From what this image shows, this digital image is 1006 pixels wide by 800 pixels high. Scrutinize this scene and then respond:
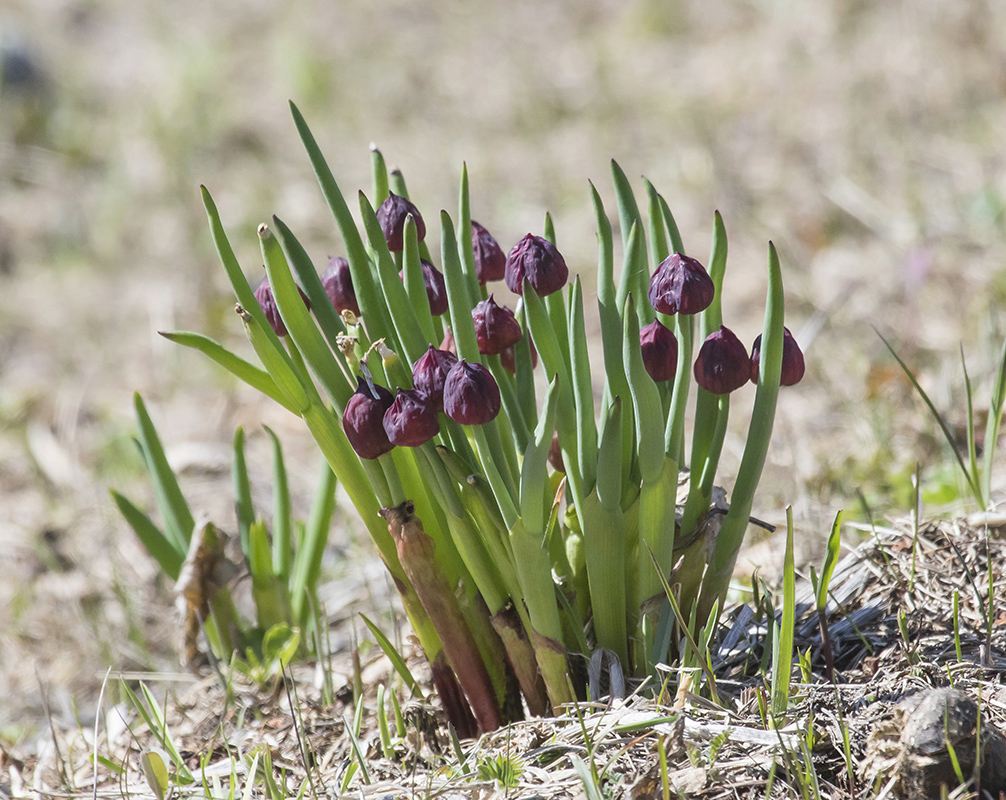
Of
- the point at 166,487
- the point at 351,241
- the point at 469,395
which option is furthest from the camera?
the point at 166,487

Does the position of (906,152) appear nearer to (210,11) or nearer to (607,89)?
(607,89)

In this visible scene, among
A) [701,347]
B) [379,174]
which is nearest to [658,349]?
[701,347]

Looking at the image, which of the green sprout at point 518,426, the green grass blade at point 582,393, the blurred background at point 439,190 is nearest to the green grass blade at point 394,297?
the green sprout at point 518,426

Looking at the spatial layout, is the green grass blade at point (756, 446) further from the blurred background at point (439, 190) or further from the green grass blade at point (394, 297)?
the blurred background at point (439, 190)

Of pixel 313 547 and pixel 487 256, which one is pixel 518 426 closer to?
pixel 487 256

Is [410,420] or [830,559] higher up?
[410,420]

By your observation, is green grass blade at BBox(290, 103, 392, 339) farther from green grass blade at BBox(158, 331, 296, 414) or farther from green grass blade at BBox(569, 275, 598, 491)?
green grass blade at BBox(569, 275, 598, 491)
